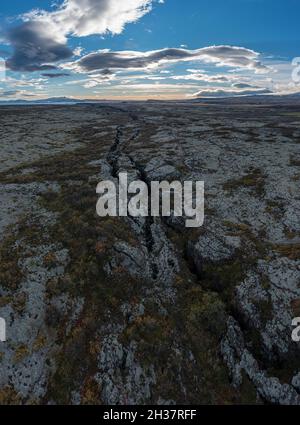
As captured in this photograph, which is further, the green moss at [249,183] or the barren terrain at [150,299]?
the green moss at [249,183]

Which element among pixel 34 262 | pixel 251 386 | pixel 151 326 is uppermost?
pixel 34 262

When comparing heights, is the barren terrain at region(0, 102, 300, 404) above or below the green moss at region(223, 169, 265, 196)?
below

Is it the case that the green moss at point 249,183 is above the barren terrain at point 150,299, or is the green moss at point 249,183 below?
above

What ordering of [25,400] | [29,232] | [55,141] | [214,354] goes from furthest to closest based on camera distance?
1. [55,141]
2. [29,232]
3. [214,354]
4. [25,400]

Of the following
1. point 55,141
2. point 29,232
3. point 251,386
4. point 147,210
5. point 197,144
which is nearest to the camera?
point 251,386

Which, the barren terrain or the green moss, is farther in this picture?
the green moss

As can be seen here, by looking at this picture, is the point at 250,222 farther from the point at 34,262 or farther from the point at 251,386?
the point at 34,262

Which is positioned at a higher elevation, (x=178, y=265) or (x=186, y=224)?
(x=186, y=224)

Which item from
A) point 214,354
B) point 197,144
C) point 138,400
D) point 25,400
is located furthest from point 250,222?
point 197,144

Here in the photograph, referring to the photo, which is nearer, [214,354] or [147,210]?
[214,354]

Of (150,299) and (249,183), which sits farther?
(249,183)

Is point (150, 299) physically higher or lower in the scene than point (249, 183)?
lower
